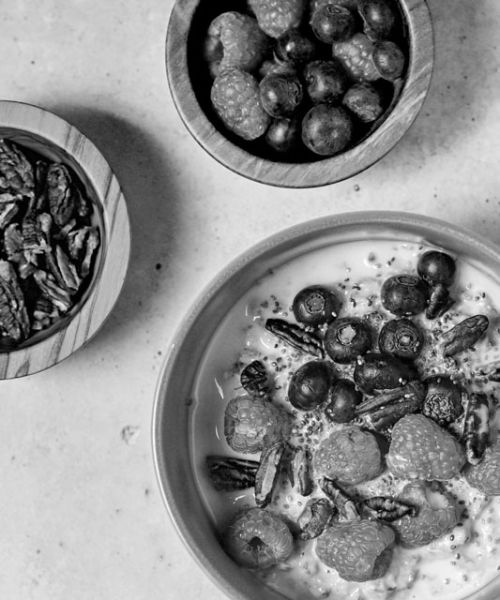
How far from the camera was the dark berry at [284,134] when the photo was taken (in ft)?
3.94

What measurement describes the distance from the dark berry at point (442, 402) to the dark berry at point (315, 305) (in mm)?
174

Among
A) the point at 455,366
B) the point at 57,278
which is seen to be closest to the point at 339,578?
the point at 455,366

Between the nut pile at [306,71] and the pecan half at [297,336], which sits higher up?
the nut pile at [306,71]

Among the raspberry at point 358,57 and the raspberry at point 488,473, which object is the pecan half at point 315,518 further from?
the raspberry at point 358,57

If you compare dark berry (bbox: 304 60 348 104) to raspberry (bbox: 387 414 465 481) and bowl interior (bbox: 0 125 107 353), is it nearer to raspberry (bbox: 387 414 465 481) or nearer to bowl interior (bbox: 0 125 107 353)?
bowl interior (bbox: 0 125 107 353)

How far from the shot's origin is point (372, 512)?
125cm

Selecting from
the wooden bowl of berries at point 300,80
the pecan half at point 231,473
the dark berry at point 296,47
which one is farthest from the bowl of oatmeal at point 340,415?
the dark berry at point 296,47

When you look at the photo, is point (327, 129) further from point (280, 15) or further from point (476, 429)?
point (476, 429)

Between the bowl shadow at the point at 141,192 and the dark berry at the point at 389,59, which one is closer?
the dark berry at the point at 389,59

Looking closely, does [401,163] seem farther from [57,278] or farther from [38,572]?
[38,572]

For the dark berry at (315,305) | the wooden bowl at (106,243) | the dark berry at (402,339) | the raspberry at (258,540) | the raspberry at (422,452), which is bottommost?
the raspberry at (258,540)

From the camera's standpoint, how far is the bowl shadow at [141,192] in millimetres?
1349

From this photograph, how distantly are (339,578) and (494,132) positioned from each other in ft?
2.30

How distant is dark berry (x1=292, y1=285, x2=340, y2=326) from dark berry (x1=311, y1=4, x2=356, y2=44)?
1.15 feet
